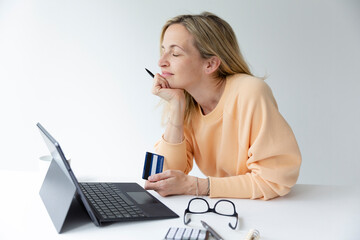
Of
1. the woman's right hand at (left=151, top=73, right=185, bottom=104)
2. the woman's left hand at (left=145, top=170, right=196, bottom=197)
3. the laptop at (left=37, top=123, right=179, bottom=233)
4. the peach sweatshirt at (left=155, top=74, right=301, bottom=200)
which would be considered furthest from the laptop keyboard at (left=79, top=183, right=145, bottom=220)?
the woman's right hand at (left=151, top=73, right=185, bottom=104)

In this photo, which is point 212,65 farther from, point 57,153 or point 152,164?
point 57,153

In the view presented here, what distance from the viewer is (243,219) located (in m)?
0.91

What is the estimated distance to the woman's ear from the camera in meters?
1.37

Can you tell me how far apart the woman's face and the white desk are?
0.47 metres

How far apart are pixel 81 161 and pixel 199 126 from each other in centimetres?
163

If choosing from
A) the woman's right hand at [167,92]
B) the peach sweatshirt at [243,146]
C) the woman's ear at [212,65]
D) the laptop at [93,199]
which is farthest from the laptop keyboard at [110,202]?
the woman's ear at [212,65]

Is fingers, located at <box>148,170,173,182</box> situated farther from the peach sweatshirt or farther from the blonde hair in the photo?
the blonde hair

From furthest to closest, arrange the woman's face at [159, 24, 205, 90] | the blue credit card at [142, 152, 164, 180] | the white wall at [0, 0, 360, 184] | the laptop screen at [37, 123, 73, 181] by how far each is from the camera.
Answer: the white wall at [0, 0, 360, 184], the woman's face at [159, 24, 205, 90], the blue credit card at [142, 152, 164, 180], the laptop screen at [37, 123, 73, 181]

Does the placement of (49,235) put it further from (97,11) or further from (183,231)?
(97,11)

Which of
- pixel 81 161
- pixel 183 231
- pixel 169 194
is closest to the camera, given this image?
pixel 183 231

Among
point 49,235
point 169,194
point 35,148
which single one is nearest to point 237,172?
point 169,194

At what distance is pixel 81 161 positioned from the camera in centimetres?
280

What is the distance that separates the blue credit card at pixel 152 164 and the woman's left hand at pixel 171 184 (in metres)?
0.08

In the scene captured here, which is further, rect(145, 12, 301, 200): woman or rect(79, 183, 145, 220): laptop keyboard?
rect(145, 12, 301, 200): woman
